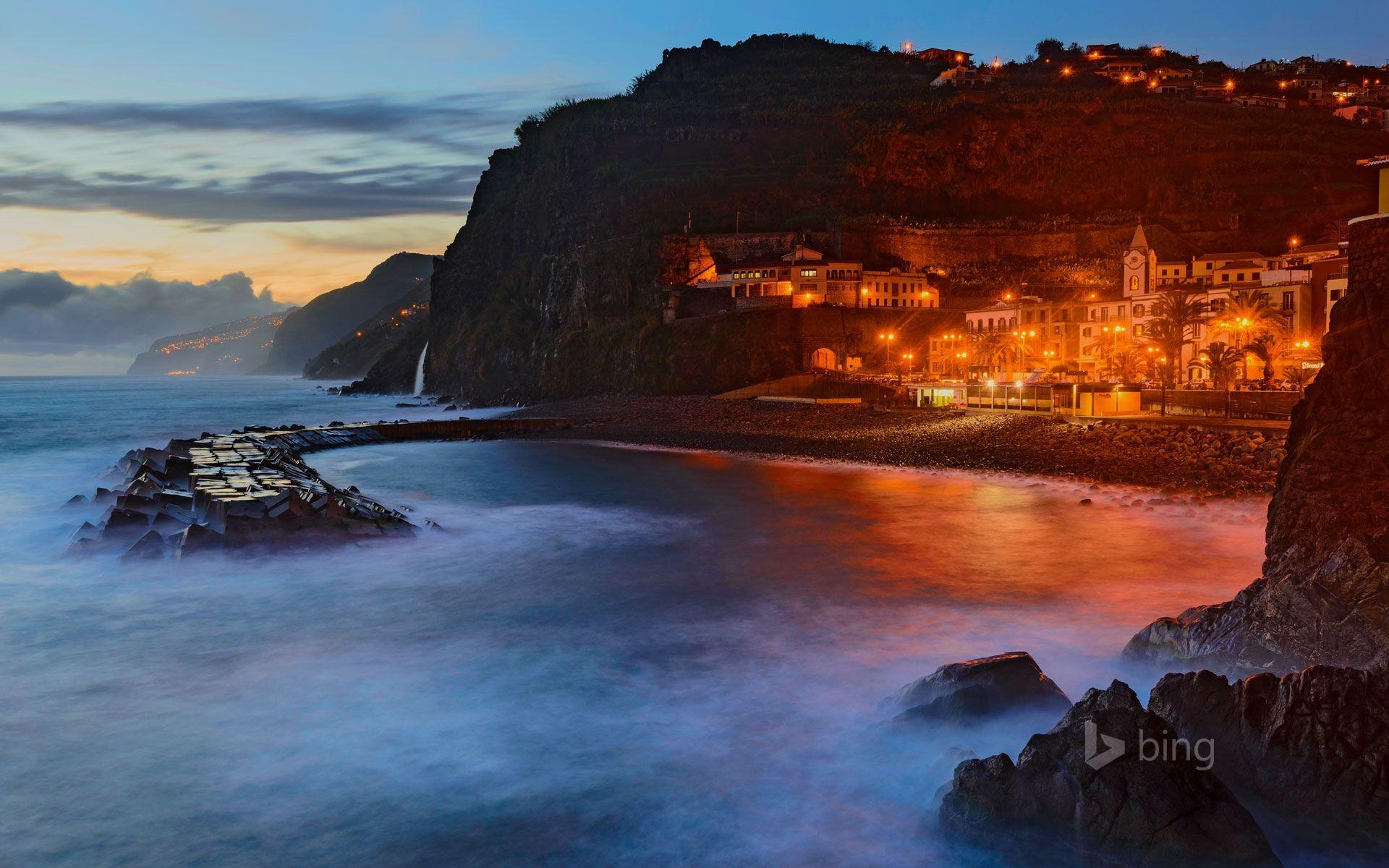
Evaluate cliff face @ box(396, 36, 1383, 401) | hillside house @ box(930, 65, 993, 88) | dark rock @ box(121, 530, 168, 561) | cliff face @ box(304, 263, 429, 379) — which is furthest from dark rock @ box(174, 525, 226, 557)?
cliff face @ box(304, 263, 429, 379)

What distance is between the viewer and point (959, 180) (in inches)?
3807

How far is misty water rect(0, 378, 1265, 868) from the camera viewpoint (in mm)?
7973

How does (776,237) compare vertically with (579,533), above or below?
above

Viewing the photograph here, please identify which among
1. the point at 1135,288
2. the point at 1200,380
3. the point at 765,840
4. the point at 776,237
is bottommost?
the point at 765,840

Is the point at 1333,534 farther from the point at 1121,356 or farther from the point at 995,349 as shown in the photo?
the point at 995,349

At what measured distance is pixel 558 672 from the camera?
1218 cm

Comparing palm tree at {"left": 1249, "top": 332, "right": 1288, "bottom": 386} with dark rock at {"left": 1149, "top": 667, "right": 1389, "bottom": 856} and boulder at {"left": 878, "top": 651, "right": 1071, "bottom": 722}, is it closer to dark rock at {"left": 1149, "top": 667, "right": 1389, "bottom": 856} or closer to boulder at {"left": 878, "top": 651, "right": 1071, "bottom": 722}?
boulder at {"left": 878, "top": 651, "right": 1071, "bottom": 722}

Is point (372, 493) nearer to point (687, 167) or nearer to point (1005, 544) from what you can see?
point (1005, 544)

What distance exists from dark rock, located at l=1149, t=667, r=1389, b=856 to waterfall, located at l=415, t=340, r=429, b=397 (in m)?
102

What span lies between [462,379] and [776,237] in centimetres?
3562

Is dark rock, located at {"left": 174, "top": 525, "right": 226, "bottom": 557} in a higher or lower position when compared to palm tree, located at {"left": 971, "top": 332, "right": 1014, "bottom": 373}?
lower

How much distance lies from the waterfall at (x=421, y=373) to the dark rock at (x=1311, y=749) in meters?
102

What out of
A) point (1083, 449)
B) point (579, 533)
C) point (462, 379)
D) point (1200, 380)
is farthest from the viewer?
point (462, 379)

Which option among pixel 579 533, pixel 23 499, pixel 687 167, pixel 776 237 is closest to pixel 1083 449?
pixel 579 533
